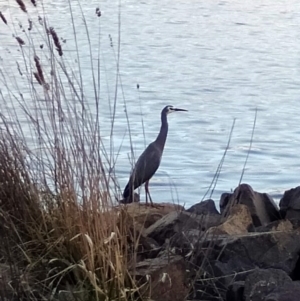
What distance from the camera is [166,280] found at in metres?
3.35

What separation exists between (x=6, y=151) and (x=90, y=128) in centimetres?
36

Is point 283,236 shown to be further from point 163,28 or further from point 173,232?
point 163,28

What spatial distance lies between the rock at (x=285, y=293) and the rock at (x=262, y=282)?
0.15 ft

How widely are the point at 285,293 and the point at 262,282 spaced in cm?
15

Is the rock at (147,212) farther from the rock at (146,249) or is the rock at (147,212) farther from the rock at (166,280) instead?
the rock at (166,280)

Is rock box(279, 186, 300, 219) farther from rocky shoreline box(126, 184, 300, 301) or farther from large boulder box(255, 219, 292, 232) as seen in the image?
large boulder box(255, 219, 292, 232)

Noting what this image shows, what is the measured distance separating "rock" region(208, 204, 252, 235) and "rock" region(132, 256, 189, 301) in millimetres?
655

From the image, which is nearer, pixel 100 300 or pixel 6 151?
pixel 100 300

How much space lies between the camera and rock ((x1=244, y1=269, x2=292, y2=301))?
133 inches

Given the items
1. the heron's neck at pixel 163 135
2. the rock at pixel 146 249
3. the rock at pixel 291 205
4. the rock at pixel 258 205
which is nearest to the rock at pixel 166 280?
the rock at pixel 146 249

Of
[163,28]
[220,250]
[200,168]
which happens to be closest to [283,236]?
[220,250]

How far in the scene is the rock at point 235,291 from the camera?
136 inches

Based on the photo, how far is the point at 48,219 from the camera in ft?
11.7

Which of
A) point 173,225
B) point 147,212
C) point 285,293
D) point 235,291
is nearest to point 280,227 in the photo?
point 173,225
